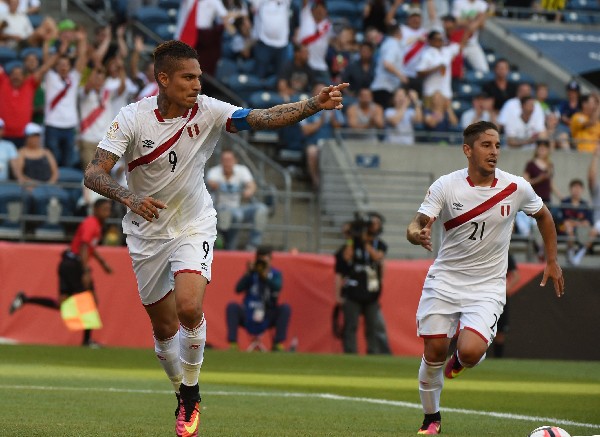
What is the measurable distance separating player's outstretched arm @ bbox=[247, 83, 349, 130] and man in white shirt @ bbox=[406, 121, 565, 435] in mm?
1707

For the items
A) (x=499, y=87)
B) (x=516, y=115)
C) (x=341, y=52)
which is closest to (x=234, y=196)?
(x=341, y=52)

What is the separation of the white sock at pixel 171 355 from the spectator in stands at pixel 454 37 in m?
18.3

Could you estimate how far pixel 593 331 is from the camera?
22.5 metres

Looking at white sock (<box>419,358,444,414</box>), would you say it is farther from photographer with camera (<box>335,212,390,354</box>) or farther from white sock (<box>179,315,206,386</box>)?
photographer with camera (<box>335,212,390,354</box>)

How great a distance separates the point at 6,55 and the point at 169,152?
1506cm

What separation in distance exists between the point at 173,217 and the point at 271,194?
13004 mm

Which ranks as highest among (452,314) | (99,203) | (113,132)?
(113,132)

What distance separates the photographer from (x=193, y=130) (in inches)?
370

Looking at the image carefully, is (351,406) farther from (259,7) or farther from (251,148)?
(259,7)

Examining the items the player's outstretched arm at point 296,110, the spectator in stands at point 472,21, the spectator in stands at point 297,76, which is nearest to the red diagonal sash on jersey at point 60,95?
the spectator in stands at point 297,76

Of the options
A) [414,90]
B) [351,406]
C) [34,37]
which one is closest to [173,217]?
[351,406]

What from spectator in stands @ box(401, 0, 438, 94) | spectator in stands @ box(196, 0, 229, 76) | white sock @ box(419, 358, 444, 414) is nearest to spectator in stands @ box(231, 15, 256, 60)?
spectator in stands @ box(196, 0, 229, 76)

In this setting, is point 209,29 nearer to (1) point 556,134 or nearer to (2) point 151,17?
(2) point 151,17

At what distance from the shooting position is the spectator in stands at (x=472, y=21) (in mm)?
28562
